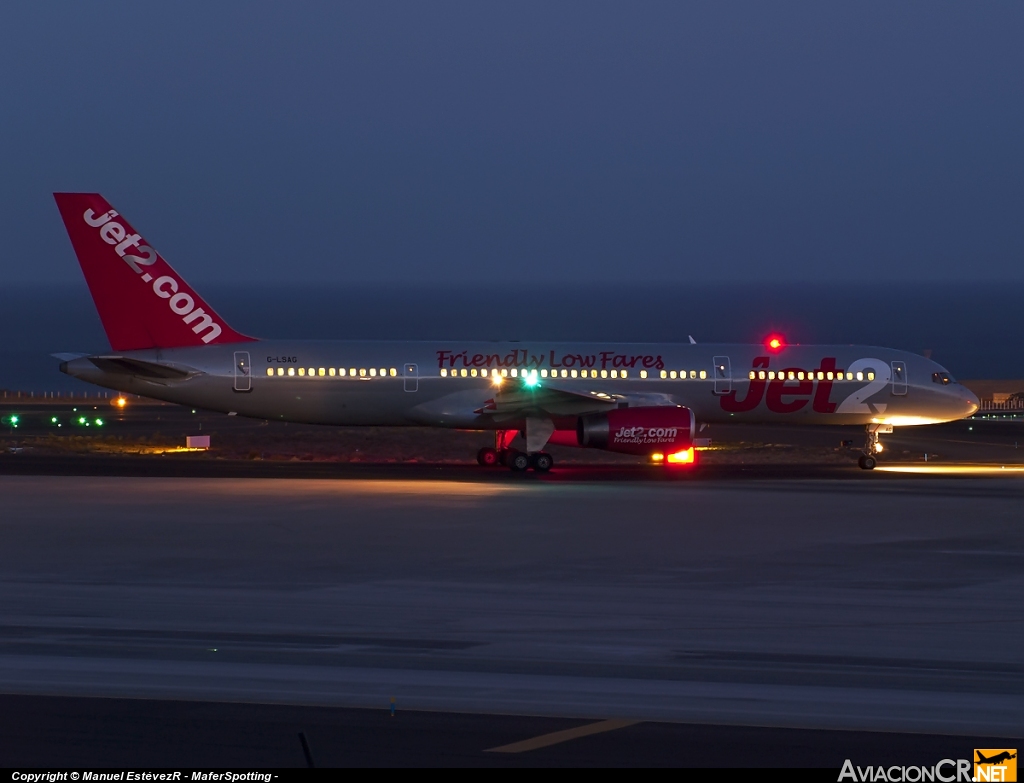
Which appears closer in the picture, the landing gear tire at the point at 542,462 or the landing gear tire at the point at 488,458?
the landing gear tire at the point at 542,462

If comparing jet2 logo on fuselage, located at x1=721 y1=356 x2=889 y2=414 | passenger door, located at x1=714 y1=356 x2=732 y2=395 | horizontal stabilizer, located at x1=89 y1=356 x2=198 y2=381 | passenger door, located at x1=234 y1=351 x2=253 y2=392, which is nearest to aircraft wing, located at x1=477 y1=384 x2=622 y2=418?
passenger door, located at x1=714 y1=356 x2=732 y2=395

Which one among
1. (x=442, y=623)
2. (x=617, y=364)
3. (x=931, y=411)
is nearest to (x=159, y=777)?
(x=442, y=623)

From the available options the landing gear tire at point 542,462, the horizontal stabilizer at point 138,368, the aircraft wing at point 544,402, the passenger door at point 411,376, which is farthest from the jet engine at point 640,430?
the horizontal stabilizer at point 138,368

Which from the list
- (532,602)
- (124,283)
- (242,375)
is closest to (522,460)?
(242,375)

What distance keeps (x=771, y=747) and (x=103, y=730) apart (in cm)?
553

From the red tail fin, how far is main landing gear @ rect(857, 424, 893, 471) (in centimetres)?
1805

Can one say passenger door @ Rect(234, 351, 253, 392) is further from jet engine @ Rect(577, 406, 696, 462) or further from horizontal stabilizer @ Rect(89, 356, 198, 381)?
jet engine @ Rect(577, 406, 696, 462)

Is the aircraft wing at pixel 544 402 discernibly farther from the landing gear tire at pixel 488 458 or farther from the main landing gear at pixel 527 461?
the landing gear tire at pixel 488 458

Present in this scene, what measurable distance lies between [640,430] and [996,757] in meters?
22.7

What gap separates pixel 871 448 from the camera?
122 ft

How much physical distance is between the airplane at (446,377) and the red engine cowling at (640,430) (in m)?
0.03

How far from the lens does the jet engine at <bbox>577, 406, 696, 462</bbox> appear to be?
33.2 metres

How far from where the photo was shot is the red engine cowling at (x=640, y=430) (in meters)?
33.2

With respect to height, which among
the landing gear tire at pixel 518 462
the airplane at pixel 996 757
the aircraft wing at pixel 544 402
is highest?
the aircraft wing at pixel 544 402
